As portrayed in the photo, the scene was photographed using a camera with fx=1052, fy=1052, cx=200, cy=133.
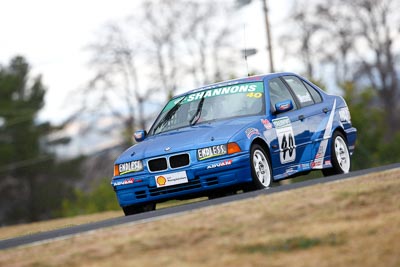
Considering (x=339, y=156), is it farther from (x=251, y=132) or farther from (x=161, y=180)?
(x=161, y=180)

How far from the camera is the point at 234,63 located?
54.8 m

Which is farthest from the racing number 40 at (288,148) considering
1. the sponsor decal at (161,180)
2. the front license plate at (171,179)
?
the sponsor decal at (161,180)

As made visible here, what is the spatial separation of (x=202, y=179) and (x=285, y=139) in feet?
4.88

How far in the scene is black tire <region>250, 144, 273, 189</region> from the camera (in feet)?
39.7

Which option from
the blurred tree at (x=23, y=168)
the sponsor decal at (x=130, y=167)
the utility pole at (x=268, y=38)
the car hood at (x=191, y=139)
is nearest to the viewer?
the car hood at (x=191, y=139)

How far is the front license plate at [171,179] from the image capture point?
1205cm

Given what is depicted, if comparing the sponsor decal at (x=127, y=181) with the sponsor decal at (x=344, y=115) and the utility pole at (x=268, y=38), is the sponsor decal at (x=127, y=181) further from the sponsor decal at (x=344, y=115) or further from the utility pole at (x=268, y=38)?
the utility pole at (x=268, y=38)

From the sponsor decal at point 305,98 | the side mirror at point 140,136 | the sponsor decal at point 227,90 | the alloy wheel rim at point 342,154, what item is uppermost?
the sponsor decal at point 227,90

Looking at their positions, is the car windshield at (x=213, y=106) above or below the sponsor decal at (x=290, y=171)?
above

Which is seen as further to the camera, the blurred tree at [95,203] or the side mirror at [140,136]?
the blurred tree at [95,203]

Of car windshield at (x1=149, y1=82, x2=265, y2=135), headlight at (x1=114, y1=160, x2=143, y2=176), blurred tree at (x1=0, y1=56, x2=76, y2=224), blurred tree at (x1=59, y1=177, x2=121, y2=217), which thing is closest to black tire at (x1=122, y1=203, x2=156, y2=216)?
headlight at (x1=114, y1=160, x2=143, y2=176)

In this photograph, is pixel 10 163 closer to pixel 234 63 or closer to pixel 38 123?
pixel 38 123

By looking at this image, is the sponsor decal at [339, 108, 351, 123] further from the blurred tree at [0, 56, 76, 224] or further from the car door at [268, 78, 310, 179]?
the blurred tree at [0, 56, 76, 224]

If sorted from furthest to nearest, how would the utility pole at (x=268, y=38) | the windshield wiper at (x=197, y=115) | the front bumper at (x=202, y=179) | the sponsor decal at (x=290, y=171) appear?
the utility pole at (x=268, y=38), the windshield wiper at (x=197, y=115), the sponsor decal at (x=290, y=171), the front bumper at (x=202, y=179)
